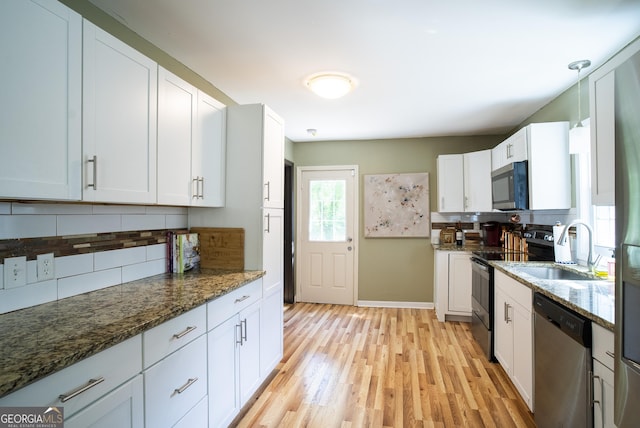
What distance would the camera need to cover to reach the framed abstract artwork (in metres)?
4.56

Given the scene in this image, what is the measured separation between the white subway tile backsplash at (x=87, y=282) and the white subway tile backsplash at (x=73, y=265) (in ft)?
0.08

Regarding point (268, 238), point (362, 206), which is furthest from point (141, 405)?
→ point (362, 206)

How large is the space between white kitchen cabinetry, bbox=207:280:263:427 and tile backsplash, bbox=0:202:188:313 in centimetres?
65

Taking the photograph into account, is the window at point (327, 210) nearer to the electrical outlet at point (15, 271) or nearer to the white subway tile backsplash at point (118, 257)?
the white subway tile backsplash at point (118, 257)

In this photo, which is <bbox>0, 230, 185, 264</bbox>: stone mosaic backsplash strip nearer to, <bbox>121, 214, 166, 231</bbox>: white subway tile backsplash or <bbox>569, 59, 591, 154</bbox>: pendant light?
<bbox>121, 214, 166, 231</bbox>: white subway tile backsplash

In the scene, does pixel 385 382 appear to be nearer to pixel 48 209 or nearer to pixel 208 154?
pixel 208 154

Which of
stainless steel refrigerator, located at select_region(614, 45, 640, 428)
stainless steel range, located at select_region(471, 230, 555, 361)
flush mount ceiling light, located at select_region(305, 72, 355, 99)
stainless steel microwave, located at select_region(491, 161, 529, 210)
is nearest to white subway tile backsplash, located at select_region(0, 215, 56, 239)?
flush mount ceiling light, located at select_region(305, 72, 355, 99)

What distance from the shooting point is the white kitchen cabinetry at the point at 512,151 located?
2969 millimetres

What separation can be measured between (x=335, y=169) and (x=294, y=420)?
11.1 ft

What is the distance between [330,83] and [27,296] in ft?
7.55

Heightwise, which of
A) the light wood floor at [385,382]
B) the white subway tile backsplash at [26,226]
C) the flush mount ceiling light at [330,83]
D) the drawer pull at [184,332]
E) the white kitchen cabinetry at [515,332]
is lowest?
the light wood floor at [385,382]

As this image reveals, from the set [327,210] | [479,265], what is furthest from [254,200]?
[327,210]

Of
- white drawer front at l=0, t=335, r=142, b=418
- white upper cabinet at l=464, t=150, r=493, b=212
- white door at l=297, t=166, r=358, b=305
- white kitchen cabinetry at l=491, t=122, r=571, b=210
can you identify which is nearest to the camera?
white drawer front at l=0, t=335, r=142, b=418

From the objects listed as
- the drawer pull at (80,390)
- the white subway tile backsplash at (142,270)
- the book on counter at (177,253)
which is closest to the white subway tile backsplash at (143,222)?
the book on counter at (177,253)
